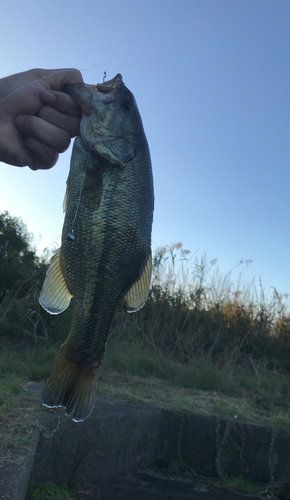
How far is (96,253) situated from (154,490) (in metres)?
2.27

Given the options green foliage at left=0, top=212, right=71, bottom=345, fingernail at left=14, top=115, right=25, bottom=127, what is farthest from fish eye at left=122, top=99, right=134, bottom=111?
green foliage at left=0, top=212, right=71, bottom=345

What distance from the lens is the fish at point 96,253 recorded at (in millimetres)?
1745

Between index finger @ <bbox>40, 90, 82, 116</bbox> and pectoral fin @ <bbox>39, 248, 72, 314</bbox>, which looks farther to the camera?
index finger @ <bbox>40, 90, 82, 116</bbox>

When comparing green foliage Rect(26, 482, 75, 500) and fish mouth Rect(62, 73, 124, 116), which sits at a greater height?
fish mouth Rect(62, 73, 124, 116)

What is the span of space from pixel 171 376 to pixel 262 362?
86.2 inches

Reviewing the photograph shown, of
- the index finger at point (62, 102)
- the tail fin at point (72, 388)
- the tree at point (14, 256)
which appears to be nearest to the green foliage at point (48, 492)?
the tail fin at point (72, 388)

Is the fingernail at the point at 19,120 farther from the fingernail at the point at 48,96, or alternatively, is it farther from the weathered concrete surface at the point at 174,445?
the weathered concrete surface at the point at 174,445

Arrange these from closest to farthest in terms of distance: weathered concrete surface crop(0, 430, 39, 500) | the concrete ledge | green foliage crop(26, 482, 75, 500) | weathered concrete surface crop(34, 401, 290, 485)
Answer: weathered concrete surface crop(0, 430, 39, 500), green foliage crop(26, 482, 75, 500), the concrete ledge, weathered concrete surface crop(34, 401, 290, 485)

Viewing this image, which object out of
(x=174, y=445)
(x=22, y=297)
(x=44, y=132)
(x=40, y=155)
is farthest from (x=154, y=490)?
(x=22, y=297)

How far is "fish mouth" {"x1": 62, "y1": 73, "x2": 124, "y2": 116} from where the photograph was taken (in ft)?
6.29

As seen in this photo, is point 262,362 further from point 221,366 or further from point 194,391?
point 194,391

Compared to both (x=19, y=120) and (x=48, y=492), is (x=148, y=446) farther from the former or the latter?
(x=19, y=120)

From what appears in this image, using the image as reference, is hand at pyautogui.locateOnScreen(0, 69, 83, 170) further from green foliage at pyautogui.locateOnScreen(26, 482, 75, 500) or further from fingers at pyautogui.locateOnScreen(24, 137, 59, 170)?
green foliage at pyautogui.locateOnScreen(26, 482, 75, 500)

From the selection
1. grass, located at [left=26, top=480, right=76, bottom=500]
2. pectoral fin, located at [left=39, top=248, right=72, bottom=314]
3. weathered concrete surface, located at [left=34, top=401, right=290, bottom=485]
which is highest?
pectoral fin, located at [left=39, top=248, right=72, bottom=314]
